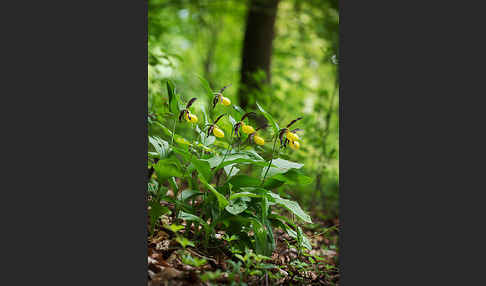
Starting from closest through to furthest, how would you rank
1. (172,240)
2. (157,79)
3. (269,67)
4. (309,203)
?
(172,240) → (157,79) → (309,203) → (269,67)

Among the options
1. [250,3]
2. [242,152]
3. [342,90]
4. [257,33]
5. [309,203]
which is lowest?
[309,203]

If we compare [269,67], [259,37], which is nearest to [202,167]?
[269,67]

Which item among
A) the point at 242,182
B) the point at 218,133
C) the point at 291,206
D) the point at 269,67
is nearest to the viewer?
the point at 218,133

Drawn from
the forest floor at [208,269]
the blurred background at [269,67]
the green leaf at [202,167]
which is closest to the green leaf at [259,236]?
the forest floor at [208,269]

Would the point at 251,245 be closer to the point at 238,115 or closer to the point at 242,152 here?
the point at 242,152

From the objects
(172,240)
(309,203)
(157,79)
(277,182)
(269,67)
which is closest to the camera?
(172,240)

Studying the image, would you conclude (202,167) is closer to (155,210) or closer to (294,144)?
(155,210)

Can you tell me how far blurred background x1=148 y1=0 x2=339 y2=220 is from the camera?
3555 mm

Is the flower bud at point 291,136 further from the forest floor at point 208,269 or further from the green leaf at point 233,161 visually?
the forest floor at point 208,269

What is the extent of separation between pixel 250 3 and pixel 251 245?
4626mm

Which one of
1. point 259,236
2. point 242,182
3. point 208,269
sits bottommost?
point 208,269

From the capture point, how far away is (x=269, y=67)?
17.6 feet

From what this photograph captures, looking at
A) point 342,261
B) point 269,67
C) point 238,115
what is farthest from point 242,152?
point 269,67

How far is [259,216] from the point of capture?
1.82 meters
